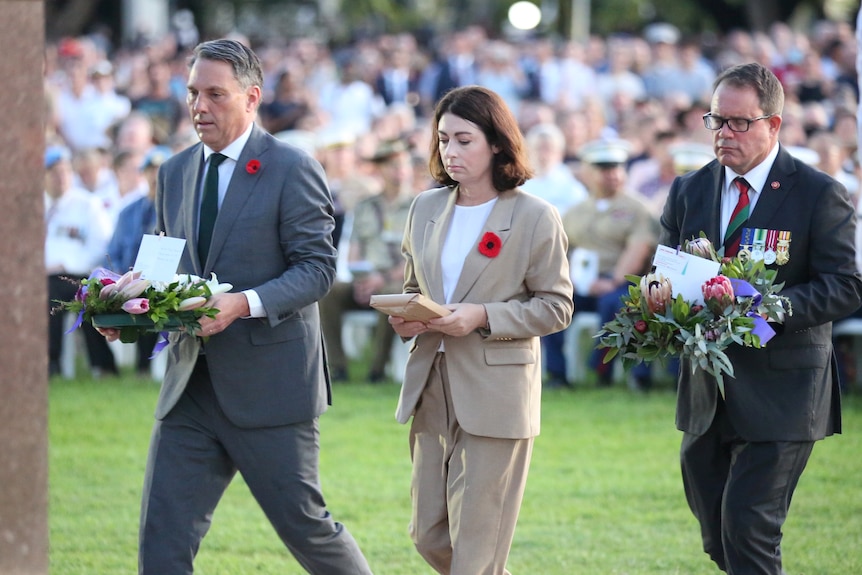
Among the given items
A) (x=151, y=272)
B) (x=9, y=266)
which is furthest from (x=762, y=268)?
(x=9, y=266)

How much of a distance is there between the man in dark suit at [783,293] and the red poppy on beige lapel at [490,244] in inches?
35.0

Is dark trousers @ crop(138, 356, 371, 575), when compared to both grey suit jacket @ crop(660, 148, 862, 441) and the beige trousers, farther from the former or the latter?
grey suit jacket @ crop(660, 148, 862, 441)

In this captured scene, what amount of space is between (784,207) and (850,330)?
25.0 ft

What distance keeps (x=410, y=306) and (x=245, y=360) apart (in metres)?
0.76

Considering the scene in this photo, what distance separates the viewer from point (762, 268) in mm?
5129

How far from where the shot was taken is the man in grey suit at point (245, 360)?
5266 millimetres

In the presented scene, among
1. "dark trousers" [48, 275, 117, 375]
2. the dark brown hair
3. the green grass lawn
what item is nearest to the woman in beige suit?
the dark brown hair

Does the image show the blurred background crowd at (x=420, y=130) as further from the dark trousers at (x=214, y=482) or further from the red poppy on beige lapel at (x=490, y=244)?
the dark trousers at (x=214, y=482)

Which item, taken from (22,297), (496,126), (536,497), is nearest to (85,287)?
(496,126)

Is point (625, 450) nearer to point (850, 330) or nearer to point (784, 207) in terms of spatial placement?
point (850, 330)

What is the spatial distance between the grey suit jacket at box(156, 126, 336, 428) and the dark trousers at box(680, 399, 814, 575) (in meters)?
1.65

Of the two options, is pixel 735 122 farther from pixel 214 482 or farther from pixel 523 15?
pixel 523 15

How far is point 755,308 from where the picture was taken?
5051 mm

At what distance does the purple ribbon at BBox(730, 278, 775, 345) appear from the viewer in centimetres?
504
